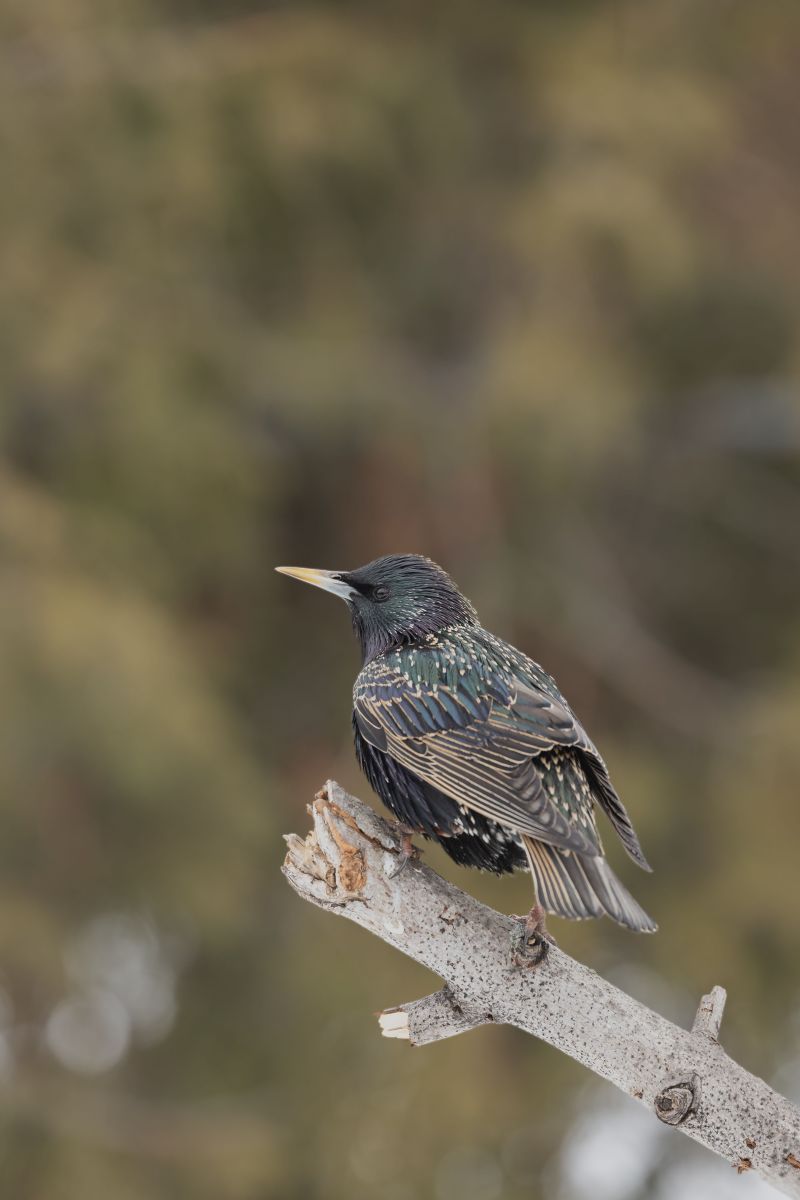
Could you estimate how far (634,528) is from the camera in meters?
11.0

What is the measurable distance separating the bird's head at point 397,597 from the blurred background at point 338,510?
163 inches

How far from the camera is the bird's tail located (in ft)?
9.39

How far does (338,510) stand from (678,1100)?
792 centimetres

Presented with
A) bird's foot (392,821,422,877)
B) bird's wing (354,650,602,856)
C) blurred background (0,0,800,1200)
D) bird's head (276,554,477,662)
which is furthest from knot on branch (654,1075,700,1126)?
blurred background (0,0,800,1200)

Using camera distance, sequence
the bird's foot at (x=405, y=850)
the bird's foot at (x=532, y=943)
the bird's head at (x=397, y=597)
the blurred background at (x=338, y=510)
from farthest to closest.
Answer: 1. the blurred background at (x=338, y=510)
2. the bird's head at (x=397, y=597)
3. the bird's foot at (x=405, y=850)
4. the bird's foot at (x=532, y=943)

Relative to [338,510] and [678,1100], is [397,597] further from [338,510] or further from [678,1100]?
[338,510]

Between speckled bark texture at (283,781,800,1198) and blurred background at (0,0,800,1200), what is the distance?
4683 mm

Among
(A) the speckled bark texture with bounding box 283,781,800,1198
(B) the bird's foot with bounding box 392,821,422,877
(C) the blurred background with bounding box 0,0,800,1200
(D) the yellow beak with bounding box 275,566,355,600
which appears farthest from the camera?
(C) the blurred background with bounding box 0,0,800,1200

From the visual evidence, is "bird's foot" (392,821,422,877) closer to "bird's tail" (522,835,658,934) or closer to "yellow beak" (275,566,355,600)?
"bird's tail" (522,835,658,934)

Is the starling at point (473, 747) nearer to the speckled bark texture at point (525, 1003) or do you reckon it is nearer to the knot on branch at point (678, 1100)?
the speckled bark texture at point (525, 1003)

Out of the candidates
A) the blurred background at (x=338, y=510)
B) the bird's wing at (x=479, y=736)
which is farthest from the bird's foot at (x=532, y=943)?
the blurred background at (x=338, y=510)

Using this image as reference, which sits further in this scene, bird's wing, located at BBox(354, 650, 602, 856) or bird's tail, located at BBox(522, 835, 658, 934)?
bird's wing, located at BBox(354, 650, 602, 856)

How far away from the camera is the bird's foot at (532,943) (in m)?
2.99

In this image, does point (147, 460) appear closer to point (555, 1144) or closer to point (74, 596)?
point (74, 596)
